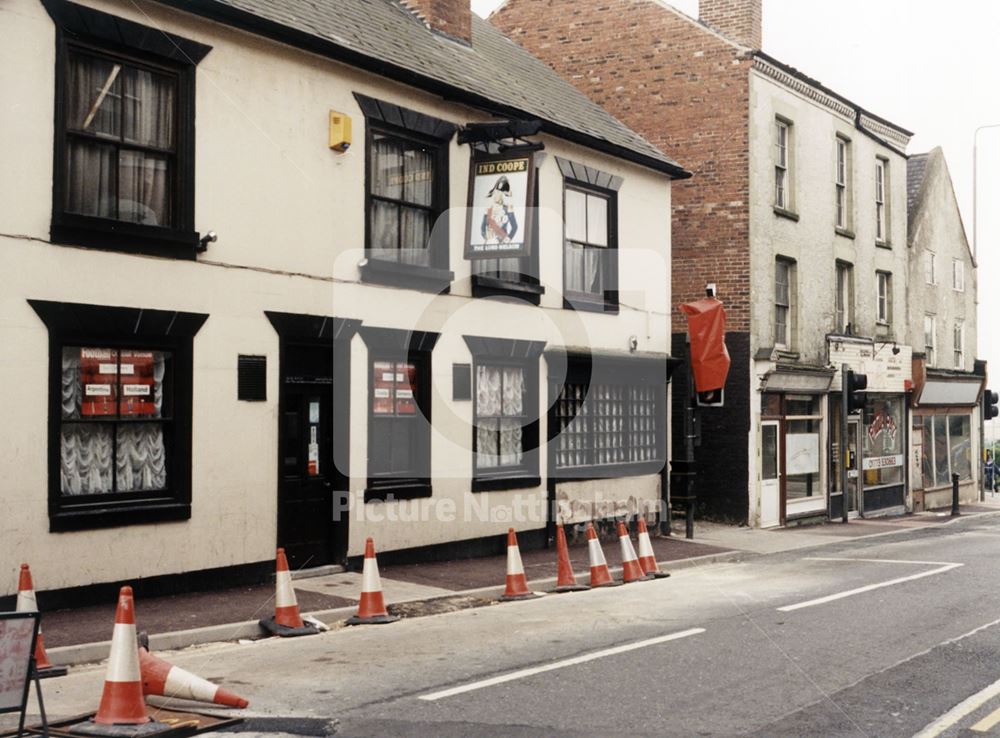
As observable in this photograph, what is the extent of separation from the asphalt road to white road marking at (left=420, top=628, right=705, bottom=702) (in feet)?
0.08

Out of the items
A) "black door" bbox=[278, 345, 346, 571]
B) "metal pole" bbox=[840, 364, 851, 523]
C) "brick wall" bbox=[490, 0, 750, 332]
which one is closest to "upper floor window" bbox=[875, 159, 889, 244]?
"metal pole" bbox=[840, 364, 851, 523]

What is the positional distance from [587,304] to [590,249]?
100 cm

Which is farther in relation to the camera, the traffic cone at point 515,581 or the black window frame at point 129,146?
the traffic cone at point 515,581

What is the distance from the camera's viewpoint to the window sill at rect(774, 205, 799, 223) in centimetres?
2325

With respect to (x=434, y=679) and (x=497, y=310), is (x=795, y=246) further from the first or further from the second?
(x=434, y=679)

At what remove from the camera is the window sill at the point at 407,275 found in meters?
14.4

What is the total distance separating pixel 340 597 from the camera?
12.0 metres

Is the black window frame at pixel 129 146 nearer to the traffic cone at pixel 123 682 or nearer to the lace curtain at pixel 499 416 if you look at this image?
the traffic cone at pixel 123 682

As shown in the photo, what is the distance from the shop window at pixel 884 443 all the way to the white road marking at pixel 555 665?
61.3 feet

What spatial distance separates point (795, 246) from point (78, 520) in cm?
1730

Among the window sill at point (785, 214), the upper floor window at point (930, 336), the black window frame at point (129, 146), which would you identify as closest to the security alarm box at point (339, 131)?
the black window frame at point (129, 146)

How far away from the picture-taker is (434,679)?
8211 mm

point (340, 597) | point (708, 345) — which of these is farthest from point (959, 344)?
point (340, 597)

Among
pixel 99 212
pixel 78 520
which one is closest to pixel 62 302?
pixel 99 212
